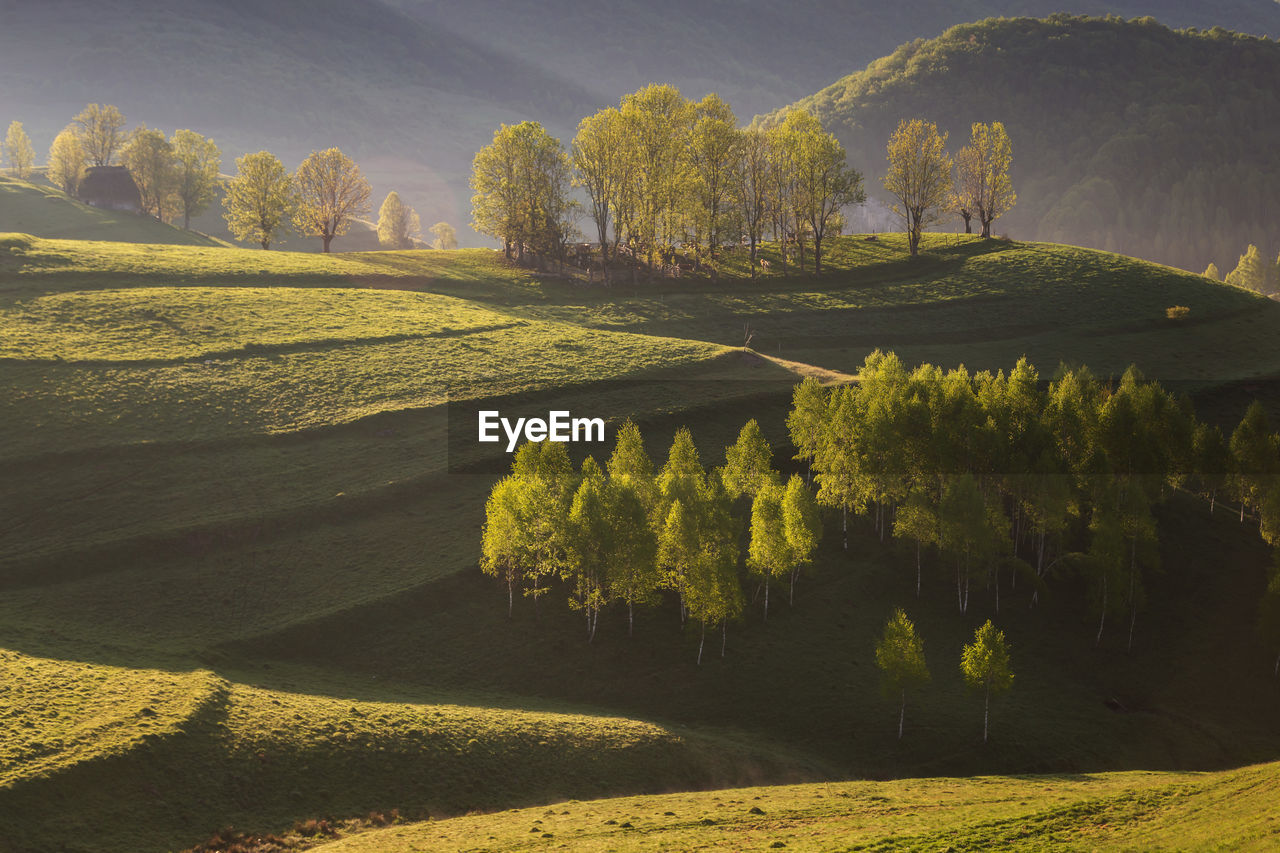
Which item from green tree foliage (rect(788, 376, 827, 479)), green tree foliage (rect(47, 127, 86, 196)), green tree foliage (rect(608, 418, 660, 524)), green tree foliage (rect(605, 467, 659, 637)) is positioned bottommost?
green tree foliage (rect(605, 467, 659, 637))

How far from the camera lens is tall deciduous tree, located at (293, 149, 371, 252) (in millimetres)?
146625

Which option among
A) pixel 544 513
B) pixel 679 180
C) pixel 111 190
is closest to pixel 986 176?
pixel 679 180

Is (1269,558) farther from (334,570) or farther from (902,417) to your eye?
(334,570)

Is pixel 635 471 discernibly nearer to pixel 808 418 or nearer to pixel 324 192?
pixel 808 418

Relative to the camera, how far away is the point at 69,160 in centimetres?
19150

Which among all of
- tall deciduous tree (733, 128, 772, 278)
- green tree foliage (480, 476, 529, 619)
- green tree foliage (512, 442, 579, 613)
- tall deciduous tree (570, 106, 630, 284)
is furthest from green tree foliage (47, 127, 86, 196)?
green tree foliage (480, 476, 529, 619)

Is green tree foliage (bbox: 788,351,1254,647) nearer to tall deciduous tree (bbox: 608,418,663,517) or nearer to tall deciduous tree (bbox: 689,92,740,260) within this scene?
tall deciduous tree (bbox: 608,418,663,517)

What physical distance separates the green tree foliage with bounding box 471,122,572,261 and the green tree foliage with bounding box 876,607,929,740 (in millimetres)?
105990

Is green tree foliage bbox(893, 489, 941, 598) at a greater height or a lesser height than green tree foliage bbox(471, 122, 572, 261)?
lesser

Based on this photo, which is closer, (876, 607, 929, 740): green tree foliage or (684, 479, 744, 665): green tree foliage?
(876, 607, 929, 740): green tree foliage

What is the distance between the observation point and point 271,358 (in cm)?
8594

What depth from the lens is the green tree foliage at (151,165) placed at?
562 feet

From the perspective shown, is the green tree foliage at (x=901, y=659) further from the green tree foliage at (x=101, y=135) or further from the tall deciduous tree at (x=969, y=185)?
the green tree foliage at (x=101, y=135)

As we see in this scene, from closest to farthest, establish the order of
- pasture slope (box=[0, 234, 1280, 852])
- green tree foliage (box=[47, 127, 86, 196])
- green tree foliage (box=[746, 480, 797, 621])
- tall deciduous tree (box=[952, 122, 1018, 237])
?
1. pasture slope (box=[0, 234, 1280, 852])
2. green tree foliage (box=[746, 480, 797, 621])
3. tall deciduous tree (box=[952, 122, 1018, 237])
4. green tree foliage (box=[47, 127, 86, 196])
